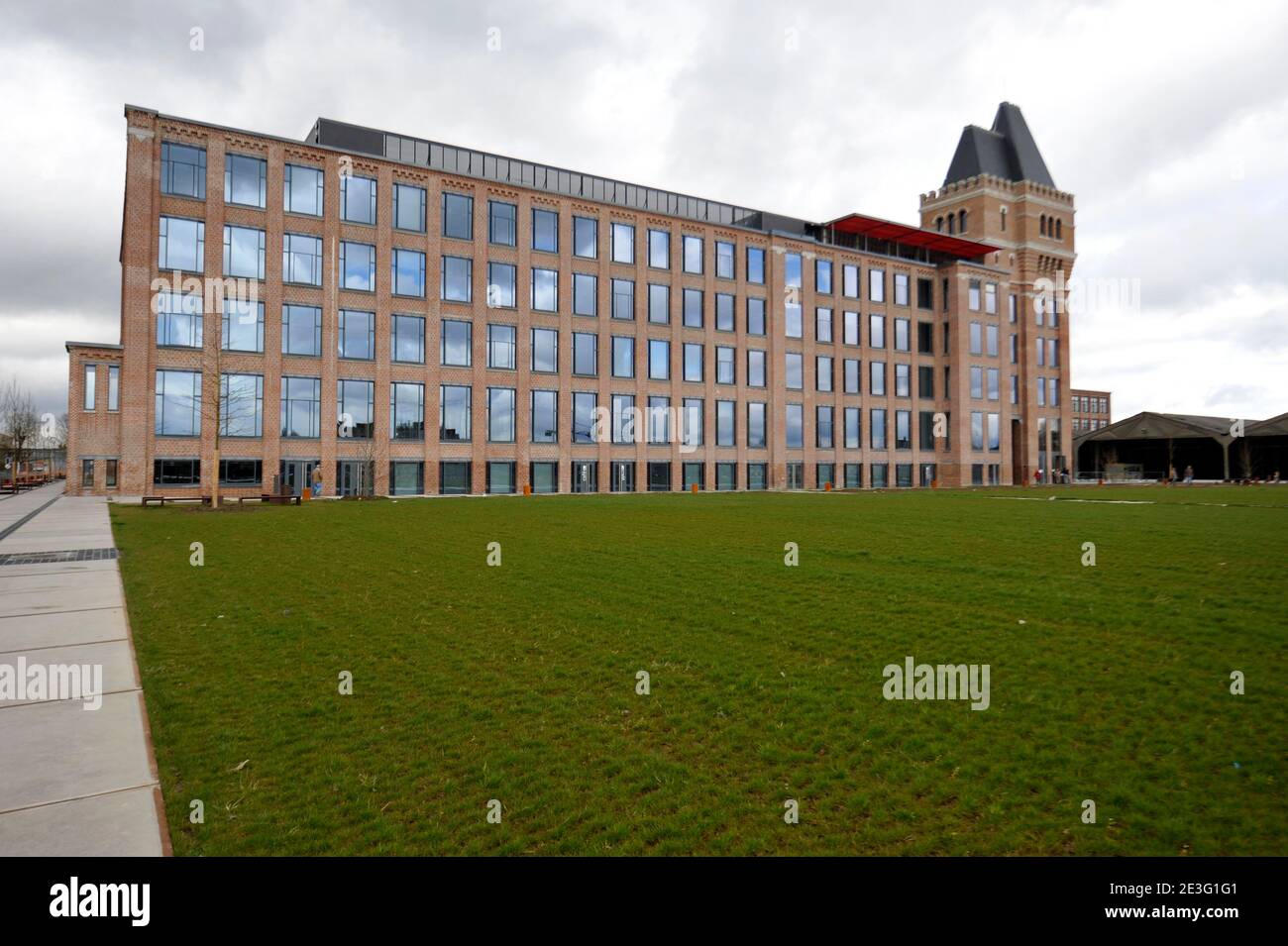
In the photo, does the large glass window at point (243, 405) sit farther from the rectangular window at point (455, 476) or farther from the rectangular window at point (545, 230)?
the rectangular window at point (545, 230)

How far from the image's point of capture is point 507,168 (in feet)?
194

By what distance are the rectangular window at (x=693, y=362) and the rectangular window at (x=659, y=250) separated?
6.79 metres

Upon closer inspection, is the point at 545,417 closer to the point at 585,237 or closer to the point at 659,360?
the point at 659,360

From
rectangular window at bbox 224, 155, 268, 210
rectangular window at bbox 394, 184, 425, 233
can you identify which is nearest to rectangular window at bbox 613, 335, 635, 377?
rectangular window at bbox 394, 184, 425, 233

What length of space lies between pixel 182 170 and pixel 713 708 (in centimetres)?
5136

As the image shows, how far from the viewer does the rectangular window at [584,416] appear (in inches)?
2245

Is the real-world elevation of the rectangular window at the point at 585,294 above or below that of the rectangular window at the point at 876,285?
below

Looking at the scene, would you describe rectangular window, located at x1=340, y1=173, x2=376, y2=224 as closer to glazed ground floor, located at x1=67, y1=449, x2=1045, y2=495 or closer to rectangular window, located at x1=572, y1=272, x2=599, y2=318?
rectangular window, located at x1=572, y1=272, x2=599, y2=318

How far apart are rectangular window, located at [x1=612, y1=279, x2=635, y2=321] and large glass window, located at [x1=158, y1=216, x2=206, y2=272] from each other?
92.4 feet

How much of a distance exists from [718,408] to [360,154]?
107ft

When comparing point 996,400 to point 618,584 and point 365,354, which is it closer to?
point 365,354

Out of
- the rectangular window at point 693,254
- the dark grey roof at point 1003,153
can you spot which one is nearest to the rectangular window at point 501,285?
the rectangular window at point 693,254
